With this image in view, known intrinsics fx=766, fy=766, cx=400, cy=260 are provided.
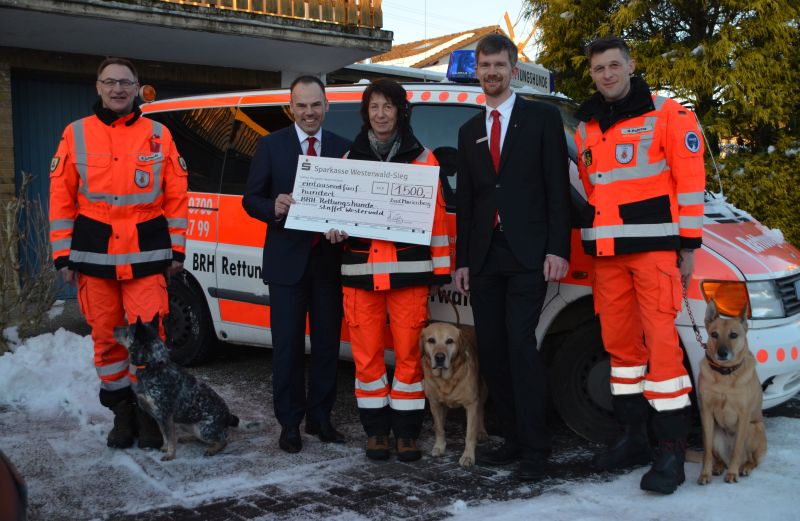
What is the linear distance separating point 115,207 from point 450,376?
2.04 metres

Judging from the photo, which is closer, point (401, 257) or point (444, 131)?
point (401, 257)

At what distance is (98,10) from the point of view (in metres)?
8.48

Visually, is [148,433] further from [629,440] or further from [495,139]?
[629,440]

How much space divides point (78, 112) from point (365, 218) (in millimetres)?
7377

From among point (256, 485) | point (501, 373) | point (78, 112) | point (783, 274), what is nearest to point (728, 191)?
point (783, 274)

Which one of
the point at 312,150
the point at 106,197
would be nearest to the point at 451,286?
the point at 312,150

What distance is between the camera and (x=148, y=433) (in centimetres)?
443

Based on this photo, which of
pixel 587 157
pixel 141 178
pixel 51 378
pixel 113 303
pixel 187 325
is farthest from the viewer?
pixel 187 325

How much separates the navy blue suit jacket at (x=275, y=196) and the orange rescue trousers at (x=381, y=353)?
330 millimetres

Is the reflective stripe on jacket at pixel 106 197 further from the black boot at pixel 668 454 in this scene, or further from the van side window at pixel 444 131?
the black boot at pixel 668 454

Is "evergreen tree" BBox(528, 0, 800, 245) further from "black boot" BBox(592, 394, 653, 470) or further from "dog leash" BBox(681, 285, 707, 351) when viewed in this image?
"black boot" BBox(592, 394, 653, 470)

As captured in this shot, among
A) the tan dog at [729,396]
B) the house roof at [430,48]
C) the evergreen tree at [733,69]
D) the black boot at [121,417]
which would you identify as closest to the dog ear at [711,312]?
the tan dog at [729,396]

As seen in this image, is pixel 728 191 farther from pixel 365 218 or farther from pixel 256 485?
pixel 256 485

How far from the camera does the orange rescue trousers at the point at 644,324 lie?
147 inches
